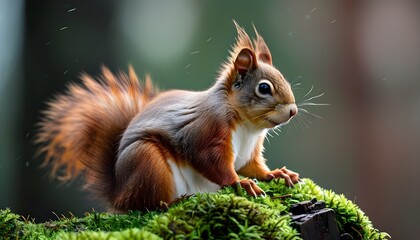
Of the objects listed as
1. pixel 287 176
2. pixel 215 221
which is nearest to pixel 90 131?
pixel 287 176

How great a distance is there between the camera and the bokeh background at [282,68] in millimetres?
2717

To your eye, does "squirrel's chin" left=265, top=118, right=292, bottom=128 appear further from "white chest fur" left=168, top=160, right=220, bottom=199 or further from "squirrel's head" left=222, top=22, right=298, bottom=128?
"white chest fur" left=168, top=160, right=220, bottom=199

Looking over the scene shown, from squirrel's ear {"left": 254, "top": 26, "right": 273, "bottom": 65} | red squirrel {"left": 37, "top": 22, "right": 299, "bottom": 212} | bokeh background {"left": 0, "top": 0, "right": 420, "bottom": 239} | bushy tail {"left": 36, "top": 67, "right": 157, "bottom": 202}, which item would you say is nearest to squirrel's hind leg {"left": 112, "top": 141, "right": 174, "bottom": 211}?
red squirrel {"left": 37, "top": 22, "right": 299, "bottom": 212}

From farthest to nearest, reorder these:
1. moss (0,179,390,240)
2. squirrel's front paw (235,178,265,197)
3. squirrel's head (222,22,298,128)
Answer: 1. squirrel's head (222,22,298,128)
2. squirrel's front paw (235,178,265,197)
3. moss (0,179,390,240)

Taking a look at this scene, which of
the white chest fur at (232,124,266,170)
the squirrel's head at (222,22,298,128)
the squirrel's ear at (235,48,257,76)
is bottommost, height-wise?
the white chest fur at (232,124,266,170)

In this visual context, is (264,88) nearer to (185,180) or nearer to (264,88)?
(264,88)

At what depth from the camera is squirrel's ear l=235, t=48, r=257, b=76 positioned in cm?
159

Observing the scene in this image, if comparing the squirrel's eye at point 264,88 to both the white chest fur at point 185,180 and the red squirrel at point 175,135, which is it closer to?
the red squirrel at point 175,135

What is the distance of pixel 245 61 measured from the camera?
1.60 metres

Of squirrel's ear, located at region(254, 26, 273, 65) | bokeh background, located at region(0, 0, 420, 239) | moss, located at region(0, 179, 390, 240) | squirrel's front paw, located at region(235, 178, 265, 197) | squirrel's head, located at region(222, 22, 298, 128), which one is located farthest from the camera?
bokeh background, located at region(0, 0, 420, 239)

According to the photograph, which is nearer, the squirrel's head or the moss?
the moss

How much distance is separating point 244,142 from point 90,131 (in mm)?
501

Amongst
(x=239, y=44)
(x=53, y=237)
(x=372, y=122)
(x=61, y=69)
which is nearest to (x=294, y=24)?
(x=372, y=122)

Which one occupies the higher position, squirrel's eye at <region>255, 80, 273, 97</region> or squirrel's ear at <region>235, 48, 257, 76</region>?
squirrel's ear at <region>235, 48, 257, 76</region>
